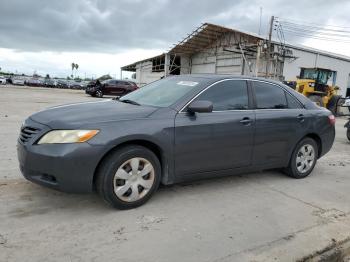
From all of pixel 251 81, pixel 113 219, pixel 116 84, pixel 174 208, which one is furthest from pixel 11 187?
pixel 116 84

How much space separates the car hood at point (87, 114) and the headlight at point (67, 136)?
0.07 metres

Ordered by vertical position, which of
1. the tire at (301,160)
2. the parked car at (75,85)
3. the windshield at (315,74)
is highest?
the windshield at (315,74)

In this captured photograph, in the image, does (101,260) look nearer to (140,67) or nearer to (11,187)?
(11,187)

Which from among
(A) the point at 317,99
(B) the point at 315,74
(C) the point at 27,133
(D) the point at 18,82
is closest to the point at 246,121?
(C) the point at 27,133

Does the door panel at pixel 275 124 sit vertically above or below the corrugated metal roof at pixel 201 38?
below

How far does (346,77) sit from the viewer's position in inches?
1293

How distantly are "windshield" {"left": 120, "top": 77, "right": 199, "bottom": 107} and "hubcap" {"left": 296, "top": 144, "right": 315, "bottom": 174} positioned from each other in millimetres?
2230

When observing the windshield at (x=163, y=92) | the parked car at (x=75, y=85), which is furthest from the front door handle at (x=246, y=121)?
the parked car at (x=75, y=85)

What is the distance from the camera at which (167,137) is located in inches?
165

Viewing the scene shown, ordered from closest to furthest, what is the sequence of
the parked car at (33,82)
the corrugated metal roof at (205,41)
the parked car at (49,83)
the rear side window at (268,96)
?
the rear side window at (268,96), the corrugated metal roof at (205,41), the parked car at (33,82), the parked car at (49,83)

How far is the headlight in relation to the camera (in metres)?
3.71

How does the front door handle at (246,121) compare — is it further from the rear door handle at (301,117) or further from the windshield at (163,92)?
the rear door handle at (301,117)

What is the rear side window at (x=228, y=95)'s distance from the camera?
187 inches

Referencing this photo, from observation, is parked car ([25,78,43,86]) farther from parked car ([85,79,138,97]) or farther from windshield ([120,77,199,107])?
windshield ([120,77,199,107])
